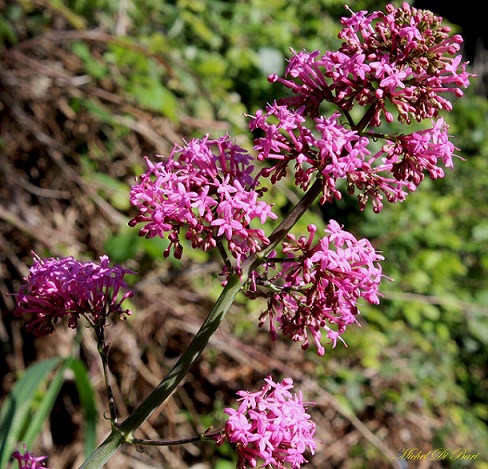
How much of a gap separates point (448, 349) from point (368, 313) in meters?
1.08

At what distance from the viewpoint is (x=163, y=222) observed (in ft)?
4.71

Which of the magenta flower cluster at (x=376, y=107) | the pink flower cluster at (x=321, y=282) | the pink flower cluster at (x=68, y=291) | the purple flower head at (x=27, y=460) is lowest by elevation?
the purple flower head at (x=27, y=460)

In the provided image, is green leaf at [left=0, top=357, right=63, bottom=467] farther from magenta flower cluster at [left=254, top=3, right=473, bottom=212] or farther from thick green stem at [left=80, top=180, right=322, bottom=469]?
magenta flower cluster at [left=254, top=3, right=473, bottom=212]

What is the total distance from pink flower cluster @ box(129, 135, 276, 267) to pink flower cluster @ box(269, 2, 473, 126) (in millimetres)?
236

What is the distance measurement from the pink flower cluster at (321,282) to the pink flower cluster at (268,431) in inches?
5.9

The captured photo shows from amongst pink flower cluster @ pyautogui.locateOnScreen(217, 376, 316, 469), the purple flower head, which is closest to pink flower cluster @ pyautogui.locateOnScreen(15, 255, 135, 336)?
the purple flower head

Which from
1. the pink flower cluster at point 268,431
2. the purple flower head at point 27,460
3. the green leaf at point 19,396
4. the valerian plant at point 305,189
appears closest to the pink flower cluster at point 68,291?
the valerian plant at point 305,189

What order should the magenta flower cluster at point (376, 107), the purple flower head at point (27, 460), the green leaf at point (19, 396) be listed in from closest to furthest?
the magenta flower cluster at point (376, 107), the purple flower head at point (27, 460), the green leaf at point (19, 396)

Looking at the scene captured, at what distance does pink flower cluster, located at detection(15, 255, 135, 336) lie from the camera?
5.14ft

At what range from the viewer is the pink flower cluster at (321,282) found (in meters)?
1.41

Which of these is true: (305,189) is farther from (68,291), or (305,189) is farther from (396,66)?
(68,291)

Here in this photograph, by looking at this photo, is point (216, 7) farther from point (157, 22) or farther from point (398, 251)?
point (398, 251)

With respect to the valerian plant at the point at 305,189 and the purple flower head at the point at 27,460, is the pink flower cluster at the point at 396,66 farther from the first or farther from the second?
the purple flower head at the point at 27,460

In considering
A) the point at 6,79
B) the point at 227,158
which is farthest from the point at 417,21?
the point at 6,79
